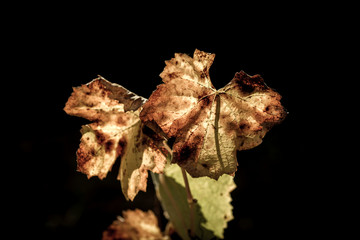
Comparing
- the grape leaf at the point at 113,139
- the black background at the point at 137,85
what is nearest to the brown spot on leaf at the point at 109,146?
the grape leaf at the point at 113,139

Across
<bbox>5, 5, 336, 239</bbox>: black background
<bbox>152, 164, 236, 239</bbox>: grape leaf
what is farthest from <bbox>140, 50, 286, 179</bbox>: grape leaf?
<bbox>5, 5, 336, 239</bbox>: black background

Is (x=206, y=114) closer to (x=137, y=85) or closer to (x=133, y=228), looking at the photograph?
(x=133, y=228)

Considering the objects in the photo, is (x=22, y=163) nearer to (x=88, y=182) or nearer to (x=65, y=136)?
(x=65, y=136)

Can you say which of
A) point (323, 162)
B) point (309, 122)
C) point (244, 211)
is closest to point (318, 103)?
point (309, 122)

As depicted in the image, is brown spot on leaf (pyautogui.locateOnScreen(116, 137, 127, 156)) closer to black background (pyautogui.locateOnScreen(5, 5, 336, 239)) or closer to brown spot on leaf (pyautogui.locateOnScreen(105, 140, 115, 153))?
brown spot on leaf (pyautogui.locateOnScreen(105, 140, 115, 153))

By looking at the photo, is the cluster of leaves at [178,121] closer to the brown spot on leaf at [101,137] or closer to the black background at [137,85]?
the brown spot on leaf at [101,137]

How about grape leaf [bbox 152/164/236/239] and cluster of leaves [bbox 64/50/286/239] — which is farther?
grape leaf [bbox 152/164/236/239]
